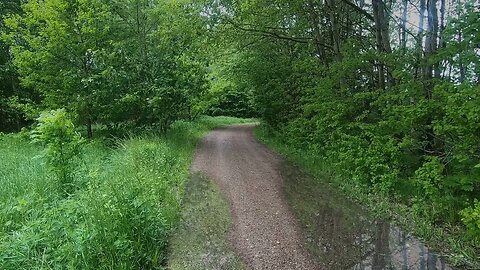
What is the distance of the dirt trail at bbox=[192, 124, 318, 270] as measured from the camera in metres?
4.04

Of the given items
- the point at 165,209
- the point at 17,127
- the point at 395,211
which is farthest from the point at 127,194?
the point at 17,127

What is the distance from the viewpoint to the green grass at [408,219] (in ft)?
12.7

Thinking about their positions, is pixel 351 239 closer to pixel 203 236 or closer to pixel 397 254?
pixel 397 254

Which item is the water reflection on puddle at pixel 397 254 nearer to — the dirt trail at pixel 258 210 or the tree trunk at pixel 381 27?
the dirt trail at pixel 258 210

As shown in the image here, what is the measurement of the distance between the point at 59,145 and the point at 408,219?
234 inches

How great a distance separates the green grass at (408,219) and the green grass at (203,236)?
1498 mm

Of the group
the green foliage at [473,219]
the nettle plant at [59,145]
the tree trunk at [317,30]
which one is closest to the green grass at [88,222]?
the nettle plant at [59,145]

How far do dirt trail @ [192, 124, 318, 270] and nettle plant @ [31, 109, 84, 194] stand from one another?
2910 mm

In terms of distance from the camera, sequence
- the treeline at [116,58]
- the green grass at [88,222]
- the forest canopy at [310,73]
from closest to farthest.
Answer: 1. the green grass at [88,222]
2. the forest canopy at [310,73]
3. the treeline at [116,58]

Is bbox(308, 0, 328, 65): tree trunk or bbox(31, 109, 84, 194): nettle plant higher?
bbox(308, 0, 328, 65): tree trunk

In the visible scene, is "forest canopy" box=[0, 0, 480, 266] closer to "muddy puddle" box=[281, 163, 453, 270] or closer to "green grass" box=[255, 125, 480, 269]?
"green grass" box=[255, 125, 480, 269]

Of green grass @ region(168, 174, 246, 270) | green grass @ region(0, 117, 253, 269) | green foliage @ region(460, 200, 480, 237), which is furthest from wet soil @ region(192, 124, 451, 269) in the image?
green grass @ region(0, 117, 253, 269)

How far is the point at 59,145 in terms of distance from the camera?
6.14m

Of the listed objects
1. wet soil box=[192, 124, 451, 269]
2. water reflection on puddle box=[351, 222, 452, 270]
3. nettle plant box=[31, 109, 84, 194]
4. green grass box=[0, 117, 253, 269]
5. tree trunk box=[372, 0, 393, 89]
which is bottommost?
water reflection on puddle box=[351, 222, 452, 270]
